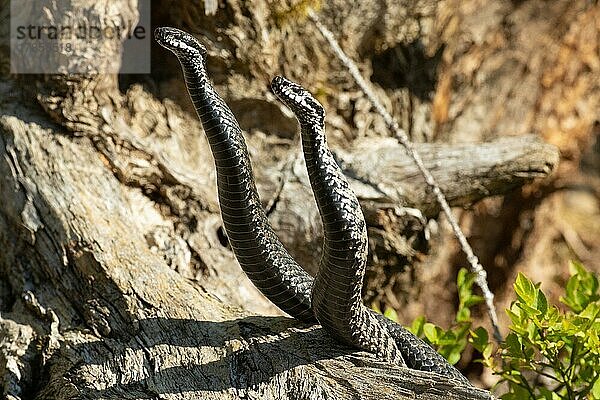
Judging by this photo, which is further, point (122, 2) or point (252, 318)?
point (122, 2)

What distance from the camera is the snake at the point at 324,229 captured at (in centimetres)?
129

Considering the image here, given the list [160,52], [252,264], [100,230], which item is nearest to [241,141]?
[252,264]

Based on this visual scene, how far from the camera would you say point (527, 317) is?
1.57 meters

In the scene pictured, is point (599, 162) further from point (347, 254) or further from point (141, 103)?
point (347, 254)

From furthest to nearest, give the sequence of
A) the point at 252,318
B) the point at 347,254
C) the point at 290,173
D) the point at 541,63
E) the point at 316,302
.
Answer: the point at 541,63 → the point at 290,173 → the point at 252,318 → the point at 316,302 → the point at 347,254

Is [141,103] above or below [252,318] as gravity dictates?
above

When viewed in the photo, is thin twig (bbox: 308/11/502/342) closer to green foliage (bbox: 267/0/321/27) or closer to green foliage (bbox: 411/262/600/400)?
green foliage (bbox: 267/0/321/27)

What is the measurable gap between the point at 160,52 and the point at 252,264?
3.75 ft

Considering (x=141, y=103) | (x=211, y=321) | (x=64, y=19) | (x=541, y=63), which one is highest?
(x=541, y=63)

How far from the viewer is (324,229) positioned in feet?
4.39

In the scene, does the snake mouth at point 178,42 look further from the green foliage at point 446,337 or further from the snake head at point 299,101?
the green foliage at point 446,337

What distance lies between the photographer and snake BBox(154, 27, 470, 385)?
51.0 inches

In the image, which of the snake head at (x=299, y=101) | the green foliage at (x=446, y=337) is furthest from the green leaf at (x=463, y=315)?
the snake head at (x=299, y=101)

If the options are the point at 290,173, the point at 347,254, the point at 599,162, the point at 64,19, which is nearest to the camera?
the point at 347,254
